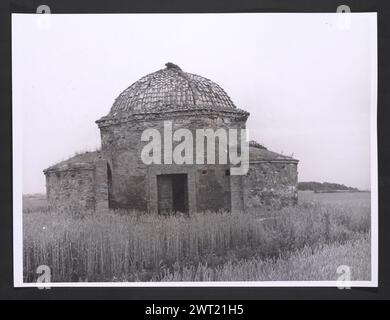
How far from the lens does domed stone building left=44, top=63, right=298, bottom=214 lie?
18.9 ft

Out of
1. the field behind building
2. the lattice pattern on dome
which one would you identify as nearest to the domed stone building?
the lattice pattern on dome

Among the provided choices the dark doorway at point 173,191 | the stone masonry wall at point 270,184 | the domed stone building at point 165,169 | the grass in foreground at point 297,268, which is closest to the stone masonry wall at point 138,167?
the domed stone building at point 165,169

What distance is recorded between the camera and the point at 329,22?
18.2 ft

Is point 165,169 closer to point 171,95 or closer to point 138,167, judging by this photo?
point 138,167

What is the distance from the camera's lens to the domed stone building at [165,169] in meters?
5.75

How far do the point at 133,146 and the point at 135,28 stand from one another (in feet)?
4.24

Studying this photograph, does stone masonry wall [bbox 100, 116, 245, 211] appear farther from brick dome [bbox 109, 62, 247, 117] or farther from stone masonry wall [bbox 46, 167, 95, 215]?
stone masonry wall [bbox 46, 167, 95, 215]

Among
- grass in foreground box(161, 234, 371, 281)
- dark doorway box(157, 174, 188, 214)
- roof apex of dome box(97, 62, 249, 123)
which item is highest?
roof apex of dome box(97, 62, 249, 123)

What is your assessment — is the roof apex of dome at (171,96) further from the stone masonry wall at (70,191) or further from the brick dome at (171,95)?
the stone masonry wall at (70,191)

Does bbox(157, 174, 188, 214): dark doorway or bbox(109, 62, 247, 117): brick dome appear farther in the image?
bbox(157, 174, 188, 214): dark doorway

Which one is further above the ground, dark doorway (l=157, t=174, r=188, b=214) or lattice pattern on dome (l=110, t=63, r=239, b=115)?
lattice pattern on dome (l=110, t=63, r=239, b=115)

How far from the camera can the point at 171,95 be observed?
6055 mm

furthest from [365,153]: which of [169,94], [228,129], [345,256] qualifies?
[169,94]
